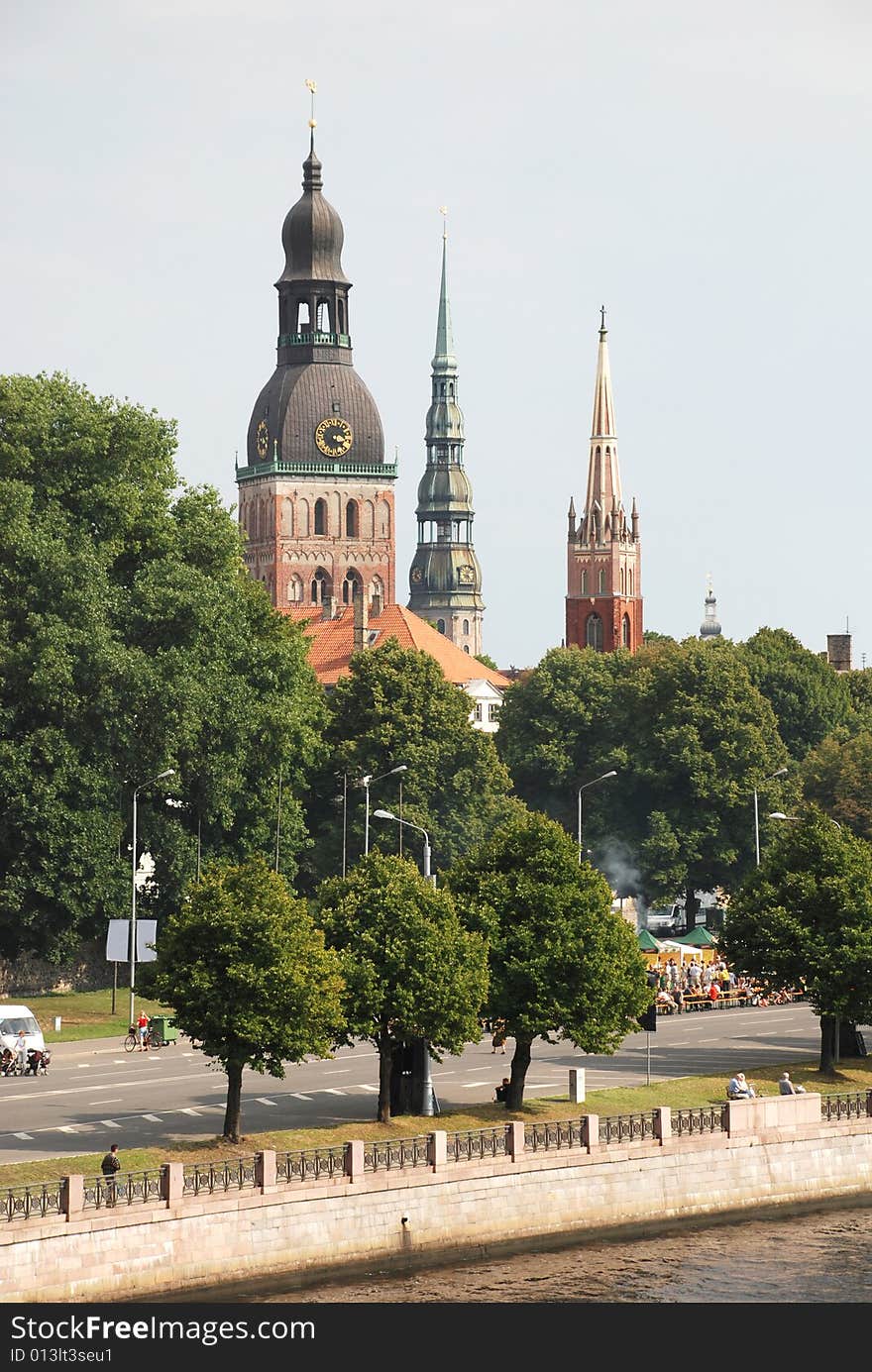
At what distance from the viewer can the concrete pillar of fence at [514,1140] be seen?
55812 millimetres

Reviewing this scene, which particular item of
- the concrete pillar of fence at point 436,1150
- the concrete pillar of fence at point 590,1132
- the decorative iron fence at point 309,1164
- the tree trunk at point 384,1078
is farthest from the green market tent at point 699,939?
the decorative iron fence at point 309,1164

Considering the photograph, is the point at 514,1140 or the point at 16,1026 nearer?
the point at 514,1140

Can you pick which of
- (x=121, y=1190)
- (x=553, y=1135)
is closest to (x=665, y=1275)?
(x=553, y=1135)

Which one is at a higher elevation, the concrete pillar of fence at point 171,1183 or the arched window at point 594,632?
the arched window at point 594,632

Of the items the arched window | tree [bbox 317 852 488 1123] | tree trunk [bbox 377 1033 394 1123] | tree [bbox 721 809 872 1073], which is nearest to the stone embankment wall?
tree [bbox 317 852 488 1123]

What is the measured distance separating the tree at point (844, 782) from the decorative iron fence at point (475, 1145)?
66.5m

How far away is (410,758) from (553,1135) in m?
55.9

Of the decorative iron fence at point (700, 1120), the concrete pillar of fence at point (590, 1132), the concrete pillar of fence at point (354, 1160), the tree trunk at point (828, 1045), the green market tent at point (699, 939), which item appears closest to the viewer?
the concrete pillar of fence at point (354, 1160)

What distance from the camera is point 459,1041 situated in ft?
193

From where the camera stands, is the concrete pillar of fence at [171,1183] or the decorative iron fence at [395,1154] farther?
the decorative iron fence at [395,1154]

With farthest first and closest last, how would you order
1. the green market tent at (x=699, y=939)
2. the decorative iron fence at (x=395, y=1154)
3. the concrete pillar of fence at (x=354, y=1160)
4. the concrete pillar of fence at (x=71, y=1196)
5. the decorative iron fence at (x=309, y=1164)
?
the green market tent at (x=699, y=939)
the decorative iron fence at (x=395, y=1154)
the concrete pillar of fence at (x=354, y=1160)
the decorative iron fence at (x=309, y=1164)
the concrete pillar of fence at (x=71, y=1196)

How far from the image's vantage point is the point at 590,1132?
5753 cm

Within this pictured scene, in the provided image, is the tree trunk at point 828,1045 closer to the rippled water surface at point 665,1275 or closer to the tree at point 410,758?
the rippled water surface at point 665,1275

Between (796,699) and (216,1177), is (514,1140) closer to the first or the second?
(216,1177)
